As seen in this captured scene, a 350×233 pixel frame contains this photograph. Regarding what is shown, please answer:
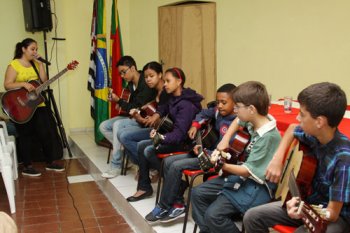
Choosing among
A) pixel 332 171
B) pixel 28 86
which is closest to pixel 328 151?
pixel 332 171

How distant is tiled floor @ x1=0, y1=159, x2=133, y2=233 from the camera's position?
9.90 ft

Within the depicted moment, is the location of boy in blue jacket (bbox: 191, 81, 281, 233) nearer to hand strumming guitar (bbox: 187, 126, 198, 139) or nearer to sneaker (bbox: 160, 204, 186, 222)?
sneaker (bbox: 160, 204, 186, 222)

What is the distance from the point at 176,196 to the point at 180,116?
0.59 metres

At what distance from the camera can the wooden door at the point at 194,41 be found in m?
4.07

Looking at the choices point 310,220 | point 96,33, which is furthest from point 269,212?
point 96,33

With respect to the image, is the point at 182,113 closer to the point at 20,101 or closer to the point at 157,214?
the point at 157,214

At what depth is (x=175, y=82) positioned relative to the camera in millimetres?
2945

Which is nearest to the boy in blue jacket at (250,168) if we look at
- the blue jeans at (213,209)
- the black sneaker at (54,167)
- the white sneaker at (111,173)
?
the blue jeans at (213,209)

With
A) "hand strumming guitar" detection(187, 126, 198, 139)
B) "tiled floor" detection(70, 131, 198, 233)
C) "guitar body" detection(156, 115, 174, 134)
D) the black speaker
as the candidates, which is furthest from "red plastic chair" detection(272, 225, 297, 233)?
the black speaker

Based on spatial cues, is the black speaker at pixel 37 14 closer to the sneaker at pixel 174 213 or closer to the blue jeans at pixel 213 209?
the sneaker at pixel 174 213

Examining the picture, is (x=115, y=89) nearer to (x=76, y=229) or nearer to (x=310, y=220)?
(x=76, y=229)

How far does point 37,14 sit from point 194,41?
1998mm

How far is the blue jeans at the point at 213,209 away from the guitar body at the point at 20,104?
99.1 inches

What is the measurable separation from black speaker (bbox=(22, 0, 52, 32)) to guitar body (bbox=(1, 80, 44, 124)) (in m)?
1.04
